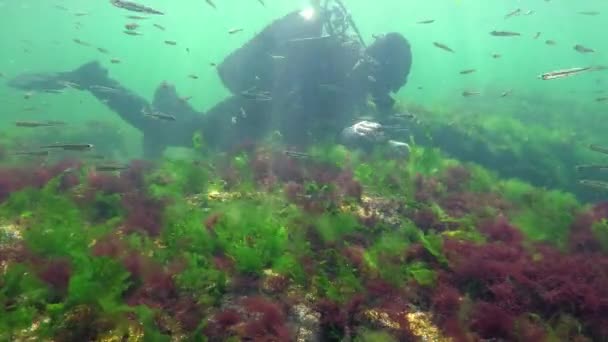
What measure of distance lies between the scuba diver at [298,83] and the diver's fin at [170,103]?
3.03ft

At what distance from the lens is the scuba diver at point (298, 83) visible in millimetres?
17797

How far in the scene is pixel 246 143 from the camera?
14.9 metres

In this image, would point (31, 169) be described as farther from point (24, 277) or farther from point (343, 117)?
point (343, 117)

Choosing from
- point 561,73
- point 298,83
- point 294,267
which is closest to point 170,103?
point 298,83

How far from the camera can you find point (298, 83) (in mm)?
18266

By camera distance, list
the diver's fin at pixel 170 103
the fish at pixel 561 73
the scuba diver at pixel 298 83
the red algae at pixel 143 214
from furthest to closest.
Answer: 1. the diver's fin at pixel 170 103
2. the scuba diver at pixel 298 83
3. the red algae at pixel 143 214
4. the fish at pixel 561 73

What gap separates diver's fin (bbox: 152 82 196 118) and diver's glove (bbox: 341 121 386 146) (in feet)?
33.9

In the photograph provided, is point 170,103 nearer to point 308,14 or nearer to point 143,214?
point 308,14

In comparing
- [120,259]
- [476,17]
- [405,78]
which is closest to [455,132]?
[405,78]

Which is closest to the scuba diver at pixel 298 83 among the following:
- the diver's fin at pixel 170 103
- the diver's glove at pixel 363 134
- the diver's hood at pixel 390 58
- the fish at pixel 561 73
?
the diver's hood at pixel 390 58

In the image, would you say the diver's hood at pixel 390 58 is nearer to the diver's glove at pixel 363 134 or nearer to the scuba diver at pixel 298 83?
the scuba diver at pixel 298 83

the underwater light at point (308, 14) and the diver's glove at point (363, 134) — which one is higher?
the underwater light at point (308, 14)

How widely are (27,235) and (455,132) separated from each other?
62.5ft

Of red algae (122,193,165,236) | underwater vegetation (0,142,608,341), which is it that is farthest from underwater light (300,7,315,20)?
red algae (122,193,165,236)
